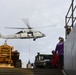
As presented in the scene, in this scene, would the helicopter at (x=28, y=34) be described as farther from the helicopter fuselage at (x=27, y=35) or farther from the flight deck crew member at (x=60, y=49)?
the flight deck crew member at (x=60, y=49)

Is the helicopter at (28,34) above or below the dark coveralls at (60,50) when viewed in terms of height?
above

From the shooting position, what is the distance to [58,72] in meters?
13.6

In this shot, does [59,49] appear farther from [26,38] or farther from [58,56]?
[26,38]

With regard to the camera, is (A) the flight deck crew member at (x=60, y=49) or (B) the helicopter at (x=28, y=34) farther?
(B) the helicopter at (x=28, y=34)

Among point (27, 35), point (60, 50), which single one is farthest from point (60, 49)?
point (27, 35)

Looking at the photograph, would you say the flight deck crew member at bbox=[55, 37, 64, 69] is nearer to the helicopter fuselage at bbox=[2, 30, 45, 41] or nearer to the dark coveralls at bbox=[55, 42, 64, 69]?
the dark coveralls at bbox=[55, 42, 64, 69]

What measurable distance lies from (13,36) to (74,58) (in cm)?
4938

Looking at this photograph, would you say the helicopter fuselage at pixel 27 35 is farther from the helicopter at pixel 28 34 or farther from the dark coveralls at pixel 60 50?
the dark coveralls at pixel 60 50

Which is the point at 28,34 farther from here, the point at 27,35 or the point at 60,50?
the point at 60,50

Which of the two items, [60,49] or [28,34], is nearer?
[60,49]

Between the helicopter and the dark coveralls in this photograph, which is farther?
the helicopter

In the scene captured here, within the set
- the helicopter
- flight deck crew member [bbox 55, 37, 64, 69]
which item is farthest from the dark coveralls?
the helicopter

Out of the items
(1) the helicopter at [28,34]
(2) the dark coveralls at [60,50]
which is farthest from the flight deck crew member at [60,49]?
(1) the helicopter at [28,34]

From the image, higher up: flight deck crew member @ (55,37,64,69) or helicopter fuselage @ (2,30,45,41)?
helicopter fuselage @ (2,30,45,41)
